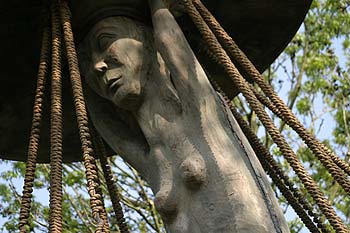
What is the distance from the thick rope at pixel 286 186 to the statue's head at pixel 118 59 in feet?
1.23

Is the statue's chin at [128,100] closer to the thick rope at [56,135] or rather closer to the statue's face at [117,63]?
the statue's face at [117,63]

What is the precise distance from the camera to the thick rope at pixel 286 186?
2.60 meters

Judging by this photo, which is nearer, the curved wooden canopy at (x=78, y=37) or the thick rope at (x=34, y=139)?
the thick rope at (x=34, y=139)

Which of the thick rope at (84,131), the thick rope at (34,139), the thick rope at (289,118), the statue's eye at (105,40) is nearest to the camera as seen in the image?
the thick rope at (84,131)

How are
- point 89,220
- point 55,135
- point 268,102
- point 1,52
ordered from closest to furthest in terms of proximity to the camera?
1. point 55,135
2. point 268,102
3. point 1,52
4. point 89,220

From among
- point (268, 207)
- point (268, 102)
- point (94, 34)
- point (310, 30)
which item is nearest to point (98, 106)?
point (94, 34)

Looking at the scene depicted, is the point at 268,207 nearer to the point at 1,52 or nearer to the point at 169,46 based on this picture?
the point at 169,46

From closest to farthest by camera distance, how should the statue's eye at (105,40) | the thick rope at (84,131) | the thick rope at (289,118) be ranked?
the thick rope at (84,131) → the thick rope at (289,118) → the statue's eye at (105,40)

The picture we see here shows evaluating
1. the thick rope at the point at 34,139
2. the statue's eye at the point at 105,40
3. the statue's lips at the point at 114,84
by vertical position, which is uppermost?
the statue's eye at the point at 105,40

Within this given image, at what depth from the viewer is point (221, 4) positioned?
114 inches

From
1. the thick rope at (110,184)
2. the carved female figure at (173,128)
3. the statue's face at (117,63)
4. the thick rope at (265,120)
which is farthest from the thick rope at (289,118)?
the thick rope at (110,184)

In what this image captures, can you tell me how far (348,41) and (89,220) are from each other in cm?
375

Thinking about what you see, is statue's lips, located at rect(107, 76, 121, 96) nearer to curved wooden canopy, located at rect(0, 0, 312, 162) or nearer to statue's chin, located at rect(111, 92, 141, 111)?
statue's chin, located at rect(111, 92, 141, 111)

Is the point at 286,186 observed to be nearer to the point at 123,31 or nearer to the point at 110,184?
the point at 110,184
